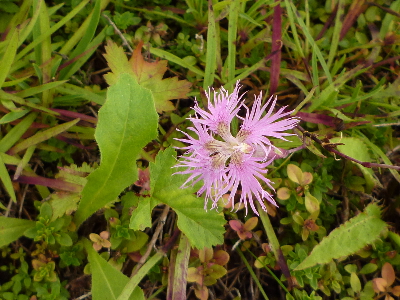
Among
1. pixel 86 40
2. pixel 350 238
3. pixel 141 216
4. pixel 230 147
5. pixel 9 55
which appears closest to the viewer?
pixel 230 147

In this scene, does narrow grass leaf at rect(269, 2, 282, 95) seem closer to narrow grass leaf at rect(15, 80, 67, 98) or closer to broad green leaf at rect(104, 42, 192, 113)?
broad green leaf at rect(104, 42, 192, 113)

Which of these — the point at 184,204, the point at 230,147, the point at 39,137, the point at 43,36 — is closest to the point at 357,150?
the point at 230,147

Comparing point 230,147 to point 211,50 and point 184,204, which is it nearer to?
point 184,204

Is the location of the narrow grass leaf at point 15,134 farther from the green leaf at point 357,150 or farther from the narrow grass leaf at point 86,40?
the green leaf at point 357,150

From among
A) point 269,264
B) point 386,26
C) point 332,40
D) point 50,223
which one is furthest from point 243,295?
point 386,26

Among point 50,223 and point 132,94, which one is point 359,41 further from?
point 50,223

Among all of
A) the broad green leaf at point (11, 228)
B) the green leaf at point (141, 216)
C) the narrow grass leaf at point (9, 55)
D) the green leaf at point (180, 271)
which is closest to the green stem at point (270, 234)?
the green leaf at point (180, 271)

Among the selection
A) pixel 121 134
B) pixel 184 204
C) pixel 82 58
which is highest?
pixel 82 58

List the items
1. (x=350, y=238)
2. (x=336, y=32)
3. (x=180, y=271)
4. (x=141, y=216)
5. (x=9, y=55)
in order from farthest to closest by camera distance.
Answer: (x=336, y=32), (x=350, y=238), (x=180, y=271), (x=9, y=55), (x=141, y=216)
